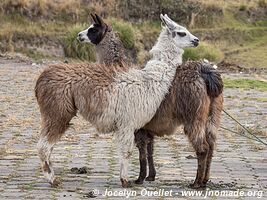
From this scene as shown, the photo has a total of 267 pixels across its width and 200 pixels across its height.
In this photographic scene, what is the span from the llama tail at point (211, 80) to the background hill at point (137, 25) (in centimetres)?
1991

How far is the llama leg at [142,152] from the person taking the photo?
352 inches

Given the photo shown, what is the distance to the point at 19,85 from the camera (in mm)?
20672

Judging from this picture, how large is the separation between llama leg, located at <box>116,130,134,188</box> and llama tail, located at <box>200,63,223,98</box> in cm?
100

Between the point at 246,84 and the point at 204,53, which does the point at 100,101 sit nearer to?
the point at 246,84

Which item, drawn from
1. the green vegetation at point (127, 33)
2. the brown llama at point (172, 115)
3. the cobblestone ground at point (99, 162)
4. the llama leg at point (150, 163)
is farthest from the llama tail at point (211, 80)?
the green vegetation at point (127, 33)

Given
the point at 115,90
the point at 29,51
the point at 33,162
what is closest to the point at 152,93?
the point at 115,90

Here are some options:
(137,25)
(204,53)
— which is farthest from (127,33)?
(137,25)

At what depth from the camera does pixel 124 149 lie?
874 cm

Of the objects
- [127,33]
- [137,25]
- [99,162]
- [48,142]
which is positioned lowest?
[137,25]

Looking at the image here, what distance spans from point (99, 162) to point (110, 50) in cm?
163

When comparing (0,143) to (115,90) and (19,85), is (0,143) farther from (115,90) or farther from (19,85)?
(19,85)

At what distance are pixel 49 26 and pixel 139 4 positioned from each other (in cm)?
536

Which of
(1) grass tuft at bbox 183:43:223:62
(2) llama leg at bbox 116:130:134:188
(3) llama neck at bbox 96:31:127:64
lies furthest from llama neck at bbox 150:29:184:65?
(1) grass tuft at bbox 183:43:223:62

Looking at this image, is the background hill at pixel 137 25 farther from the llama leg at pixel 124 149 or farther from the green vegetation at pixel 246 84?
the llama leg at pixel 124 149
